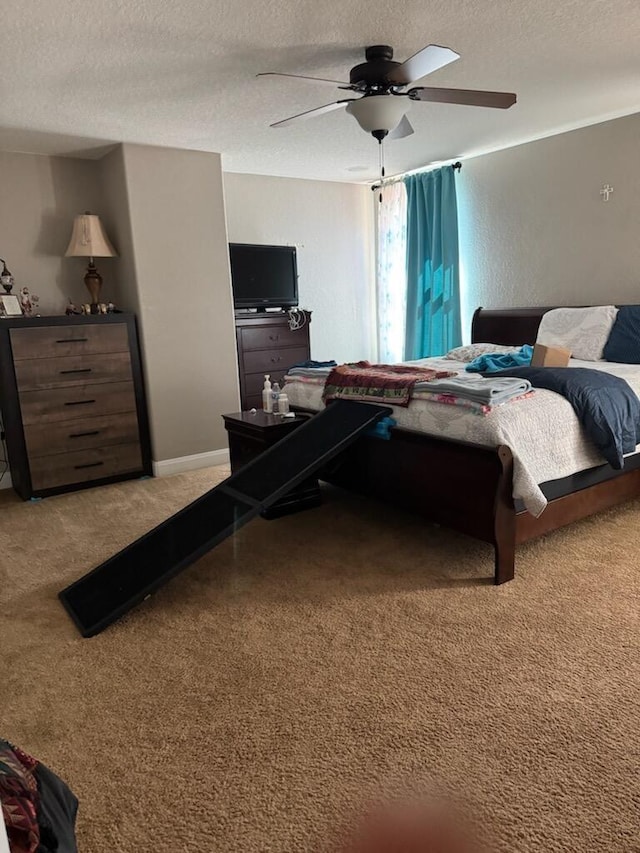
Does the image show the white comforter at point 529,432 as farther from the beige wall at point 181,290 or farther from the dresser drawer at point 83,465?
the dresser drawer at point 83,465

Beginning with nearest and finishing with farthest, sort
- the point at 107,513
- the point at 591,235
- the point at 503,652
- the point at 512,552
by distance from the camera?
the point at 503,652
the point at 512,552
the point at 107,513
the point at 591,235

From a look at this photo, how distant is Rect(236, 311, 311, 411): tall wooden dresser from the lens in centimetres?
505

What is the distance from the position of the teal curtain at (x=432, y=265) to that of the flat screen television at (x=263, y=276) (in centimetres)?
115

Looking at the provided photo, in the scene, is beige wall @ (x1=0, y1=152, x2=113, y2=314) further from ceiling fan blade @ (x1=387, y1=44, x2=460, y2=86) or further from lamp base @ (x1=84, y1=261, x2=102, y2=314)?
ceiling fan blade @ (x1=387, y1=44, x2=460, y2=86)

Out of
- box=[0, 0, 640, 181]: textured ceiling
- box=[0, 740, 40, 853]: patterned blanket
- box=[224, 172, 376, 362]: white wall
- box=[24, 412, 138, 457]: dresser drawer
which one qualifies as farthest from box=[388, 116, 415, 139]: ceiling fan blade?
box=[0, 740, 40, 853]: patterned blanket

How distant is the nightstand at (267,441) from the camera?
3.39 meters

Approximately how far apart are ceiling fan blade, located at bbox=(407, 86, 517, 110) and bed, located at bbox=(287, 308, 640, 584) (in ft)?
4.97

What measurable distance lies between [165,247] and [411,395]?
2318 millimetres

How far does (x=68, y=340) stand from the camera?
12.9 feet

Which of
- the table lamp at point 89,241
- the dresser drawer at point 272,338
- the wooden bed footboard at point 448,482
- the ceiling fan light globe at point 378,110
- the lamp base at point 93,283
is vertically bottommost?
the wooden bed footboard at point 448,482

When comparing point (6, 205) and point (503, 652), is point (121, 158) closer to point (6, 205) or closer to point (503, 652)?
point (6, 205)

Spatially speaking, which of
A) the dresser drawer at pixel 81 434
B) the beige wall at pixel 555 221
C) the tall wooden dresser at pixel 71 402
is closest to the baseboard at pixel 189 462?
the tall wooden dresser at pixel 71 402

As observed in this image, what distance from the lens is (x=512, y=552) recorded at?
2.50 meters

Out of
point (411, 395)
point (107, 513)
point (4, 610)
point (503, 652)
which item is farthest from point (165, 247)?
point (503, 652)
